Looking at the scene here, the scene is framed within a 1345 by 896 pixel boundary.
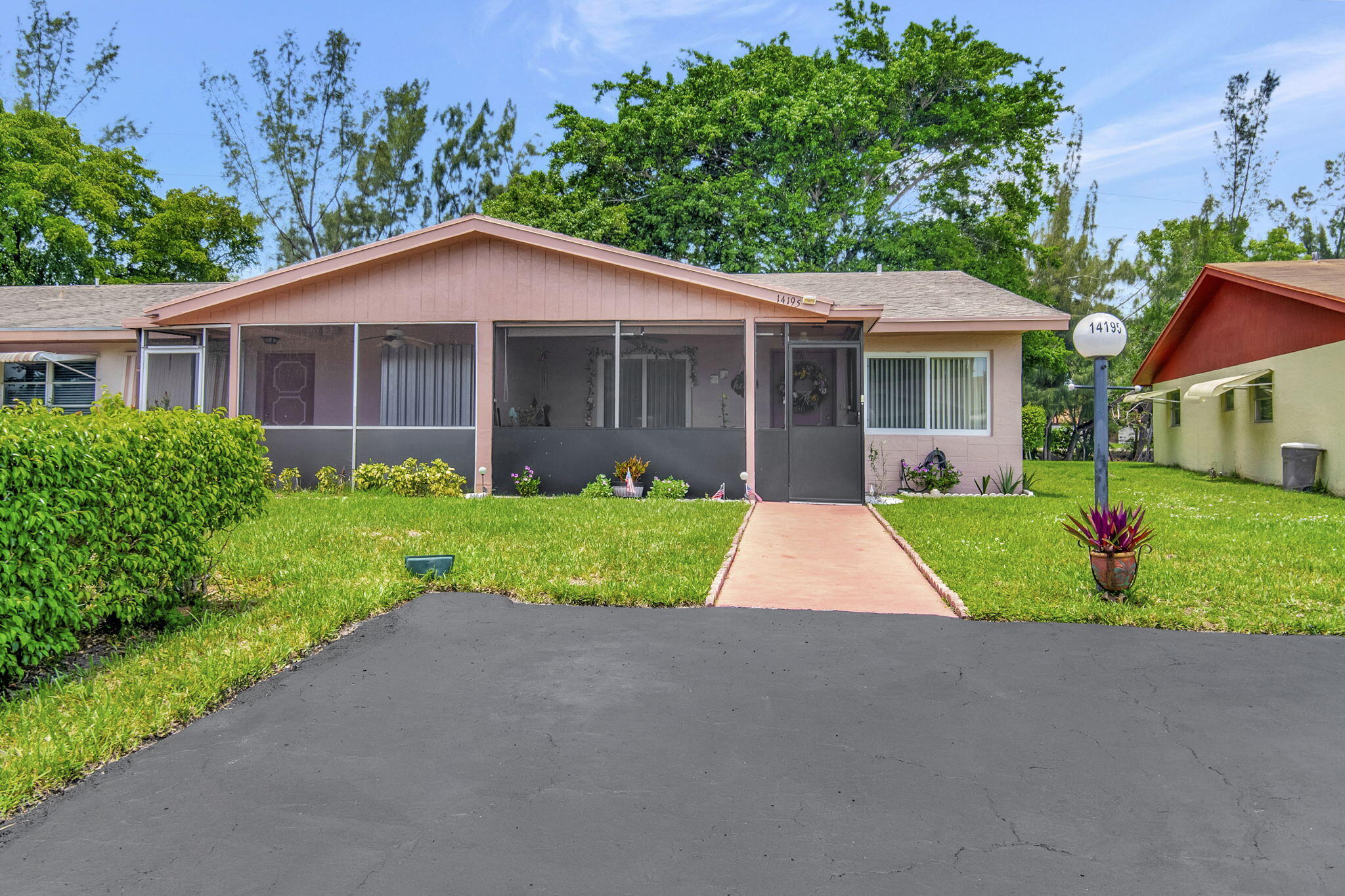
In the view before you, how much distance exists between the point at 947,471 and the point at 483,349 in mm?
7533

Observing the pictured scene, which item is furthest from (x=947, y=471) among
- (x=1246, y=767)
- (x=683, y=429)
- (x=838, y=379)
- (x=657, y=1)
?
(x=657, y=1)

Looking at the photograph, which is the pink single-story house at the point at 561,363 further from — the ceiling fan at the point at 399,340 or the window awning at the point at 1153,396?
the window awning at the point at 1153,396

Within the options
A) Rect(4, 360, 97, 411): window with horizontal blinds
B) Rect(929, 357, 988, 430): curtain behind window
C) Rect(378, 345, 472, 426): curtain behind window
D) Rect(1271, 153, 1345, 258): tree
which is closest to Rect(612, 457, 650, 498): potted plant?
Rect(378, 345, 472, 426): curtain behind window

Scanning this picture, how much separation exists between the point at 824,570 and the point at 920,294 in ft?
31.3

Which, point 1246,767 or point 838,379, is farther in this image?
point 838,379

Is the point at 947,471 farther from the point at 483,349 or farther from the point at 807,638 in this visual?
the point at 807,638

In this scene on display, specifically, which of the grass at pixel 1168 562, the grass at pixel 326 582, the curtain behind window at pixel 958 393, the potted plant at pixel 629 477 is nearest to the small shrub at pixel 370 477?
the grass at pixel 326 582

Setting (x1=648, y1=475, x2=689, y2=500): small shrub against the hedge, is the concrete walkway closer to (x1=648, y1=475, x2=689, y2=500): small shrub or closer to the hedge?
(x1=648, y1=475, x2=689, y2=500): small shrub

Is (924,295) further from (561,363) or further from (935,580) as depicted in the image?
(935,580)

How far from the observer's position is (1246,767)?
11.0 ft

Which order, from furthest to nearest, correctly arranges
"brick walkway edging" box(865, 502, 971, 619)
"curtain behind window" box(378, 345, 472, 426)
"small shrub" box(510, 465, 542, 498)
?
1. "curtain behind window" box(378, 345, 472, 426)
2. "small shrub" box(510, 465, 542, 498)
3. "brick walkway edging" box(865, 502, 971, 619)

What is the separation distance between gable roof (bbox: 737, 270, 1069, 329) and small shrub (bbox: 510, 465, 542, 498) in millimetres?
4244

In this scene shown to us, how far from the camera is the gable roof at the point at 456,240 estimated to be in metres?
11.9

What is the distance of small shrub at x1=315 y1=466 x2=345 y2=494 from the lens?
497 inches
